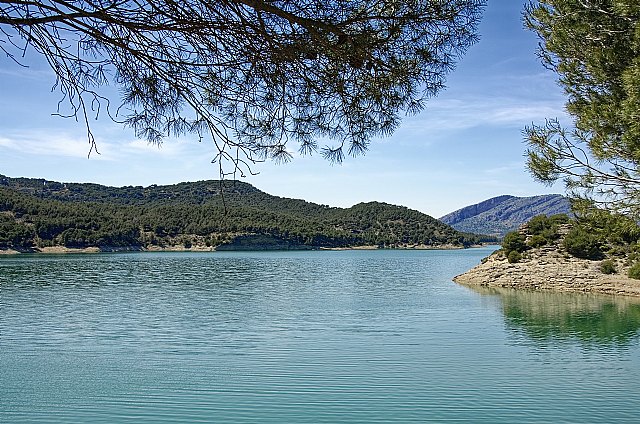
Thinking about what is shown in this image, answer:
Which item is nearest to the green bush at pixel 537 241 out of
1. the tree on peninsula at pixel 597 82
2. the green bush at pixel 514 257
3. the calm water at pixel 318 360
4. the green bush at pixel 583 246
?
the green bush at pixel 514 257

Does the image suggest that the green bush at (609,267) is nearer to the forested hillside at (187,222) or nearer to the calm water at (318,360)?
the calm water at (318,360)

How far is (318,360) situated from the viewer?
34.3 feet

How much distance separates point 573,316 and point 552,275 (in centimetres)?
824

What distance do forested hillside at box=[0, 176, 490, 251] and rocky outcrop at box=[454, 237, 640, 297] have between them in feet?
88.3

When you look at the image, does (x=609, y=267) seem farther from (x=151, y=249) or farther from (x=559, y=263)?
(x=151, y=249)

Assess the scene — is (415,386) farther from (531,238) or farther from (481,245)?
(481,245)

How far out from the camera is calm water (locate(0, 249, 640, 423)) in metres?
7.66

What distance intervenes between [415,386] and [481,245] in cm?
9414

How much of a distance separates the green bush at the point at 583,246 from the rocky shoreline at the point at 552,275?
24 centimetres

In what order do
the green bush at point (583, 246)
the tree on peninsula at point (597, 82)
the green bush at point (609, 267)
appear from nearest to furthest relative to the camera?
the tree on peninsula at point (597, 82), the green bush at point (609, 267), the green bush at point (583, 246)

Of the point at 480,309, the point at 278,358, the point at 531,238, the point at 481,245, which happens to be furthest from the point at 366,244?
the point at 278,358

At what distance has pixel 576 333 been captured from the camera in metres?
13.7

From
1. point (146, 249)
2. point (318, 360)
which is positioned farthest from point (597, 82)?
point (146, 249)

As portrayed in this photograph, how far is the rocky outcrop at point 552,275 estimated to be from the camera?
2228 centimetres
